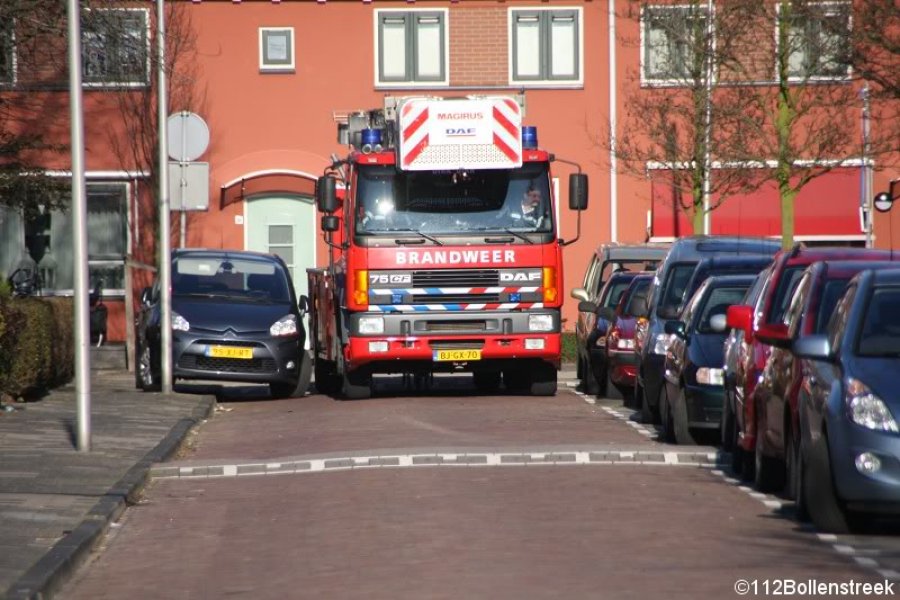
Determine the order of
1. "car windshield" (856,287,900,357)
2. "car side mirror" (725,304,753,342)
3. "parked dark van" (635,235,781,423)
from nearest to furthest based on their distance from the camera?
"car windshield" (856,287,900,357) → "car side mirror" (725,304,753,342) → "parked dark van" (635,235,781,423)

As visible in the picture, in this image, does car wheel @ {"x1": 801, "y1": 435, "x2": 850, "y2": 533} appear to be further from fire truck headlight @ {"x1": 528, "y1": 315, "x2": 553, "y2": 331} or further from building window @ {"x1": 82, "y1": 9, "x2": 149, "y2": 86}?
fire truck headlight @ {"x1": 528, "y1": 315, "x2": 553, "y2": 331}

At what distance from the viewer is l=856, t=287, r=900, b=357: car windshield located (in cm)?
1114

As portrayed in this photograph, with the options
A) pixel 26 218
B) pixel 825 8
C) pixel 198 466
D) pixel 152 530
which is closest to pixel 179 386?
pixel 26 218

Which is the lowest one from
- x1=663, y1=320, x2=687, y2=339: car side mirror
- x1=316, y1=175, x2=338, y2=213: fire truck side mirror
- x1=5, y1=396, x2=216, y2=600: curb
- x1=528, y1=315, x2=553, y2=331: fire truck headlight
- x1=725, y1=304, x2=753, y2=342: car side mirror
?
x1=5, y1=396, x2=216, y2=600: curb

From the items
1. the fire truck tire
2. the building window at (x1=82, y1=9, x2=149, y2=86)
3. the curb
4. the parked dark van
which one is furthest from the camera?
the fire truck tire

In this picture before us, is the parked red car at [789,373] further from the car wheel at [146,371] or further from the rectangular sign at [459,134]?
the car wheel at [146,371]

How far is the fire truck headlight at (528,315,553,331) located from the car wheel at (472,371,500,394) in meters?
2.66

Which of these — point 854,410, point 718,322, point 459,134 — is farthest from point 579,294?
point 854,410

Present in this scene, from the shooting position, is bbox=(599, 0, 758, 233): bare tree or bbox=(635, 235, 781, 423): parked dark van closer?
bbox=(635, 235, 781, 423): parked dark van

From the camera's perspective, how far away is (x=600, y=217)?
41500 mm

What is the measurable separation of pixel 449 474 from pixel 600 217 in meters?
27.5

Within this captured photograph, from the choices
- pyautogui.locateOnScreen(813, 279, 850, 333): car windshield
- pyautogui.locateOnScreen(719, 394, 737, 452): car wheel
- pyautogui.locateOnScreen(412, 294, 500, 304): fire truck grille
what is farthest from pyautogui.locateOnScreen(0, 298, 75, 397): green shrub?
pyautogui.locateOnScreen(813, 279, 850, 333): car windshield

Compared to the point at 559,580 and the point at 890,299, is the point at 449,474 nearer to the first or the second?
the point at 890,299

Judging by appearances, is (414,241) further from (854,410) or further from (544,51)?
(544,51)
